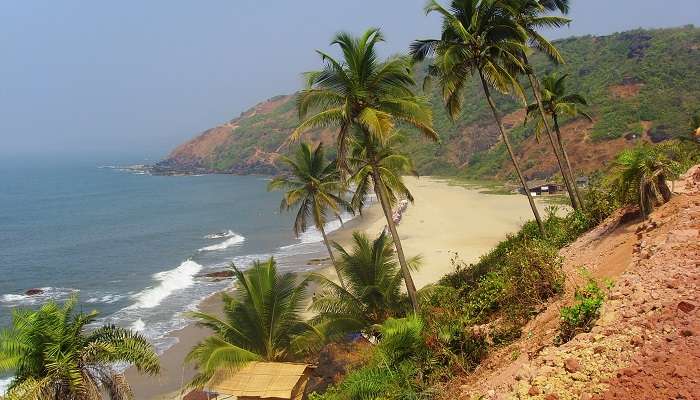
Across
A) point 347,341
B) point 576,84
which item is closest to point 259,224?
point 347,341

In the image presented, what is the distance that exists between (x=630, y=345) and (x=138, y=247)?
52.1 meters

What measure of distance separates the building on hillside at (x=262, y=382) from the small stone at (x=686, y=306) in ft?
30.0

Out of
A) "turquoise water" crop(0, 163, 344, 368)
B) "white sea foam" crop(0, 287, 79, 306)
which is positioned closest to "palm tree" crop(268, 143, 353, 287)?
"turquoise water" crop(0, 163, 344, 368)

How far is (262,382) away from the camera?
41.6 feet

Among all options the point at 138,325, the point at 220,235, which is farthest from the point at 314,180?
the point at 220,235

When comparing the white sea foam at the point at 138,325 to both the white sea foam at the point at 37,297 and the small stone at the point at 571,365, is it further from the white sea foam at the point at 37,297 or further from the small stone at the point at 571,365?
the small stone at the point at 571,365

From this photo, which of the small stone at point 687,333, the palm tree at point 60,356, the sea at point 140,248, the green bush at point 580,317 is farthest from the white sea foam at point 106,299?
the small stone at point 687,333

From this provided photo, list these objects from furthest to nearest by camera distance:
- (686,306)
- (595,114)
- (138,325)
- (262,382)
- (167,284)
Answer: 1. (595,114)
2. (167,284)
3. (138,325)
4. (262,382)
5. (686,306)

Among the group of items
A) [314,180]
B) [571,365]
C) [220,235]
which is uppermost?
[314,180]

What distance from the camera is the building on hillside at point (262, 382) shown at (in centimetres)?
1241

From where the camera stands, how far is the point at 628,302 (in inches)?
255

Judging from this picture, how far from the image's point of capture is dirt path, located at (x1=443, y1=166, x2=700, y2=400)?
5137mm

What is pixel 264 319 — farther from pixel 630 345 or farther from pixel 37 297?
pixel 37 297

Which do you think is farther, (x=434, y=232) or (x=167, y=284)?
→ (x=434, y=232)
